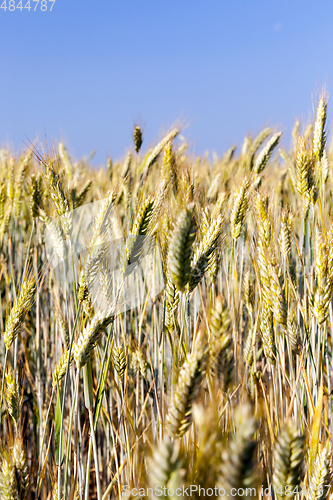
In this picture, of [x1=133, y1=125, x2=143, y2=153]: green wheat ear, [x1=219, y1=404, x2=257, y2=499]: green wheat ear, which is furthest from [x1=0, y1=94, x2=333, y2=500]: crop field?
[x1=133, y1=125, x2=143, y2=153]: green wheat ear

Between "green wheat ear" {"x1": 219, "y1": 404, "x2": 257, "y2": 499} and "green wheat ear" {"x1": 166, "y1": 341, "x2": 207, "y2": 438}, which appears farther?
"green wheat ear" {"x1": 166, "y1": 341, "x2": 207, "y2": 438}

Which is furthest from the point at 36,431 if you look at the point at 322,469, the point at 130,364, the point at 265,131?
the point at 265,131

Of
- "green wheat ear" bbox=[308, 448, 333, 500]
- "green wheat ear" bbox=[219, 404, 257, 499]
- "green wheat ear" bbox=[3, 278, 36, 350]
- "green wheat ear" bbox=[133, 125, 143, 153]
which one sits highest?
"green wheat ear" bbox=[133, 125, 143, 153]

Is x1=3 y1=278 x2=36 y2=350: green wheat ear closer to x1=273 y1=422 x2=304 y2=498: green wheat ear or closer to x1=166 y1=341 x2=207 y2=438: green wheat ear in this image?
x1=166 y1=341 x2=207 y2=438: green wheat ear

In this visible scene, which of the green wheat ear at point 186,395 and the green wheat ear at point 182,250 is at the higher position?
the green wheat ear at point 182,250

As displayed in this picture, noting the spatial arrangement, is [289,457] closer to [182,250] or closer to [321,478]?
[321,478]

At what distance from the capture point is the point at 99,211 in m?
1.03

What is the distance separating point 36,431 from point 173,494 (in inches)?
58.9

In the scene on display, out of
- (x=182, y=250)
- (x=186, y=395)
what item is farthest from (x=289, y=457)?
(x=182, y=250)

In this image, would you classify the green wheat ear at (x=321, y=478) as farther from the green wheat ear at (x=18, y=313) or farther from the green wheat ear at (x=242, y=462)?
the green wheat ear at (x=18, y=313)

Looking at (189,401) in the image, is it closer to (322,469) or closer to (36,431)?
(322,469)

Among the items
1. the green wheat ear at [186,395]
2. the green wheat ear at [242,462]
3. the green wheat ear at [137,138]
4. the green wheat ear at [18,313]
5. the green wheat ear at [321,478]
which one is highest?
the green wheat ear at [137,138]

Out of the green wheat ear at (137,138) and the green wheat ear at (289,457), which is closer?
the green wheat ear at (289,457)

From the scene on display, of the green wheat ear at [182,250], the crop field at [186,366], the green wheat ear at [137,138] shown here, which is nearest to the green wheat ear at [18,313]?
the crop field at [186,366]
